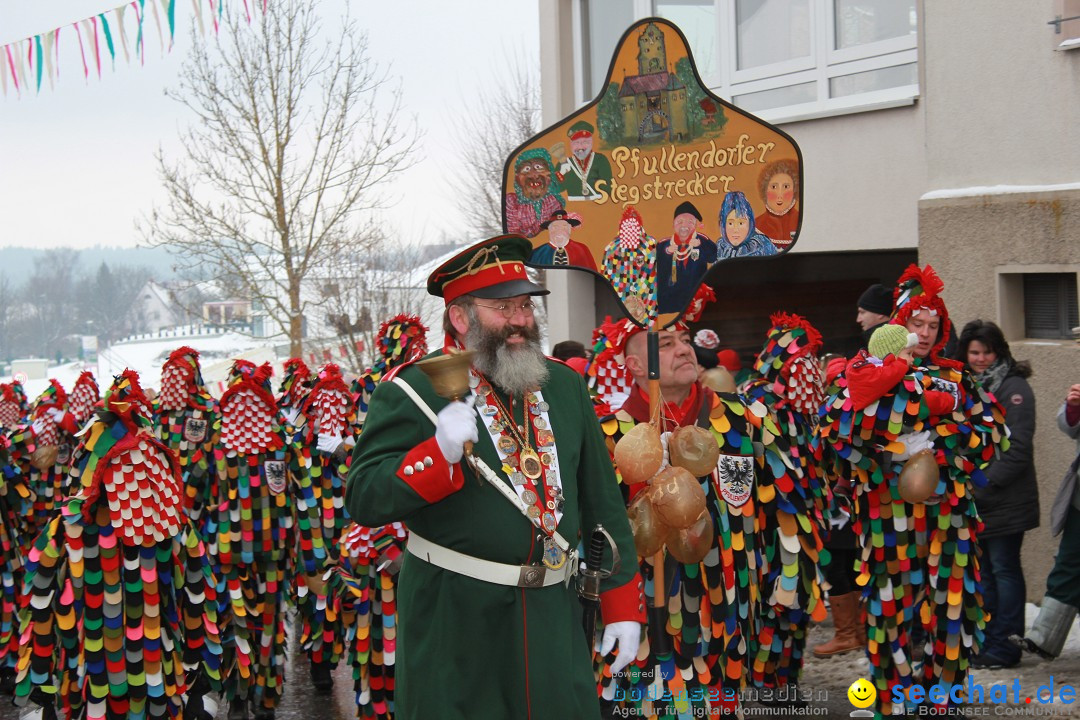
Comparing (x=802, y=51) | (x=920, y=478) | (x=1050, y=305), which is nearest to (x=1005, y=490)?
(x=920, y=478)

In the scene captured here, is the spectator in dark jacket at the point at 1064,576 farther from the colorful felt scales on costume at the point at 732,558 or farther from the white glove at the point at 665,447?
the white glove at the point at 665,447

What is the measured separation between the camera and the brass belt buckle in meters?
3.52

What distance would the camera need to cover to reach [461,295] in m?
3.79

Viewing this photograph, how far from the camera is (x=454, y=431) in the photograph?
10.6 ft

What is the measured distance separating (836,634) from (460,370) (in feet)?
15.0

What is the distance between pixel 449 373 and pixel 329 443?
3383 millimetres

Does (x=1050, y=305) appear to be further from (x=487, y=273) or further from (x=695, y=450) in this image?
(x=487, y=273)

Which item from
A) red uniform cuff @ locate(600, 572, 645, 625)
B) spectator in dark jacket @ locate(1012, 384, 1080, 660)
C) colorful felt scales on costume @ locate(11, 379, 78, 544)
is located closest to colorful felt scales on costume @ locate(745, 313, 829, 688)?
spectator in dark jacket @ locate(1012, 384, 1080, 660)

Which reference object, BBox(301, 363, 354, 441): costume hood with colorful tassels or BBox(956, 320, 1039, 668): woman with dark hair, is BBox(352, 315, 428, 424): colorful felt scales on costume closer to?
BBox(301, 363, 354, 441): costume hood with colorful tassels

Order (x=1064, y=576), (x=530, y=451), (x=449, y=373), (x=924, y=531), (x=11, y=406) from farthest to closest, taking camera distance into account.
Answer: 1. (x=11, y=406)
2. (x=1064, y=576)
3. (x=924, y=531)
4. (x=530, y=451)
5. (x=449, y=373)

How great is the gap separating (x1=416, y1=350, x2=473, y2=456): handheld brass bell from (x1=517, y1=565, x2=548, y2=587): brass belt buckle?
412 mm

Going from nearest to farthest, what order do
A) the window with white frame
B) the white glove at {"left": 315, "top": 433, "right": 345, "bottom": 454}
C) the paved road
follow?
the paved road, the white glove at {"left": 315, "top": 433, "right": 345, "bottom": 454}, the window with white frame

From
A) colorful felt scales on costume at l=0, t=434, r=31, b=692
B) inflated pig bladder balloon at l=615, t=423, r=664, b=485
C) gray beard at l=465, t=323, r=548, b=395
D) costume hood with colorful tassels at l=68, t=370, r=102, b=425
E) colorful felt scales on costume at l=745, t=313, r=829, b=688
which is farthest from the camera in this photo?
costume hood with colorful tassels at l=68, t=370, r=102, b=425

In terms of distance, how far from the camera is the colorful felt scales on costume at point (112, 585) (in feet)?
16.5
